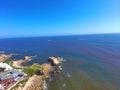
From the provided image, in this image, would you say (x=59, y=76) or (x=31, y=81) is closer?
(x=31, y=81)

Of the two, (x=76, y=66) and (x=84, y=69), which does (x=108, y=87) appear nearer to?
(x=84, y=69)

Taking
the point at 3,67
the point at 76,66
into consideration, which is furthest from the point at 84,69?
the point at 3,67

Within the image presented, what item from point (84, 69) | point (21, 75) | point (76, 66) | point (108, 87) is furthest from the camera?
point (76, 66)

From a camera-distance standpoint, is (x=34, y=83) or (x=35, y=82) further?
(x=35, y=82)

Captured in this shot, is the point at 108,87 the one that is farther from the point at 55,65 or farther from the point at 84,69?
the point at 55,65

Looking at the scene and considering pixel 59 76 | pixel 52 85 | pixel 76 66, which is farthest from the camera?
pixel 76 66

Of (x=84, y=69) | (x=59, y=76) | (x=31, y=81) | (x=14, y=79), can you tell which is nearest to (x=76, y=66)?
(x=84, y=69)

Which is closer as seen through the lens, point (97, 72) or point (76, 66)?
point (97, 72)

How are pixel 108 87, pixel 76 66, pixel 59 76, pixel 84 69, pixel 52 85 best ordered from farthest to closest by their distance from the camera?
pixel 76 66, pixel 84 69, pixel 59 76, pixel 52 85, pixel 108 87

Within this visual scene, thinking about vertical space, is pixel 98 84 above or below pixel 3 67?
below
